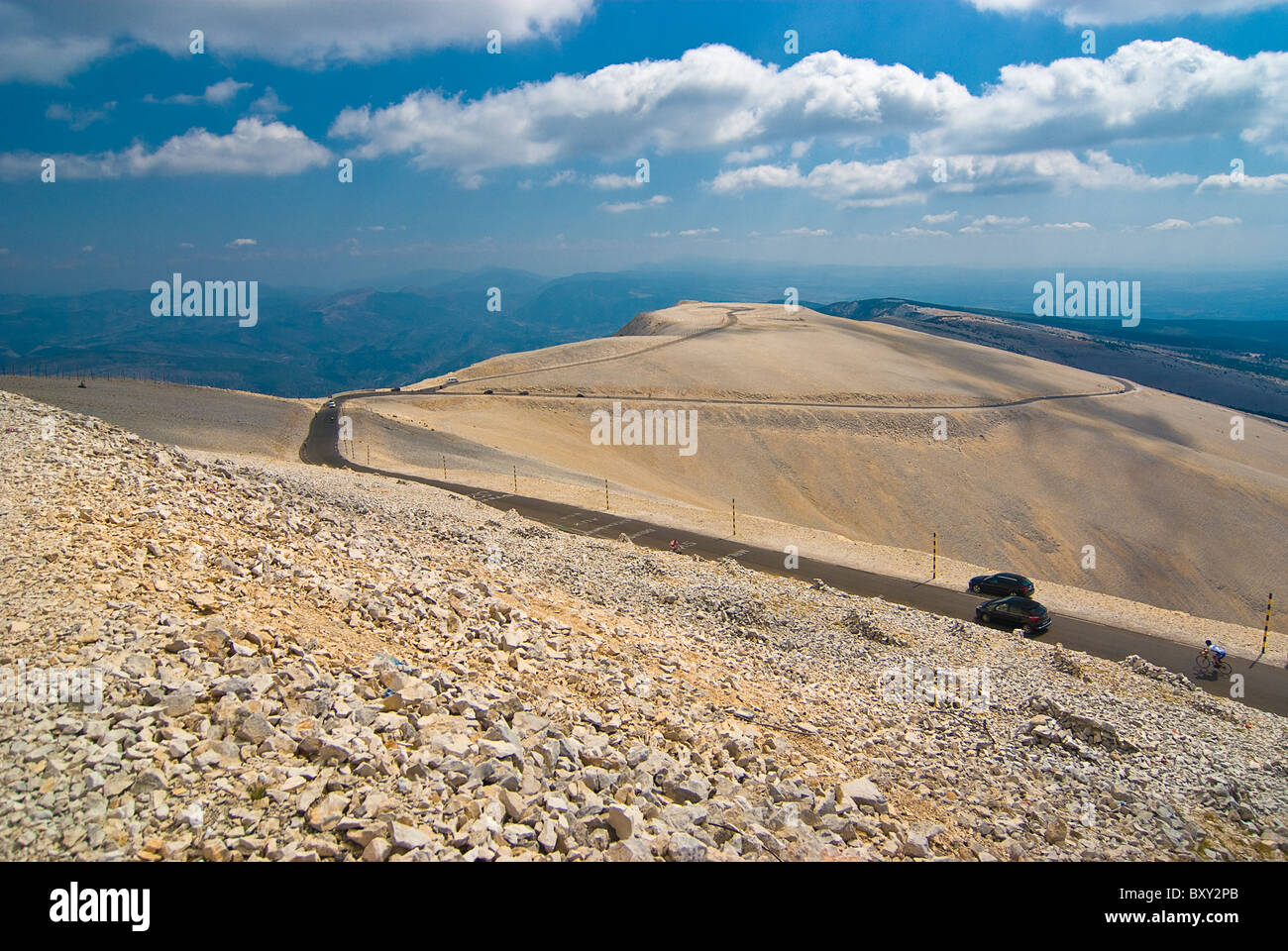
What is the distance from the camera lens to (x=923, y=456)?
7200cm

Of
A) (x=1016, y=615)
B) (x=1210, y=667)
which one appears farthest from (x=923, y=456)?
(x=1210, y=667)

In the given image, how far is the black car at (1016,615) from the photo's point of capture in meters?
23.0

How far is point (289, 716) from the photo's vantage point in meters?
9.00

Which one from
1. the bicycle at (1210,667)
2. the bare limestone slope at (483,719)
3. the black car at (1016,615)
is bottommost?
the bicycle at (1210,667)

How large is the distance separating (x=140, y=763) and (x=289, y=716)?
1.72 meters

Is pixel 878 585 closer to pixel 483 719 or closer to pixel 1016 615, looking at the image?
pixel 1016 615

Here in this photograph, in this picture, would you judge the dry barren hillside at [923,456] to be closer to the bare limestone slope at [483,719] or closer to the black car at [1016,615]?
the black car at [1016,615]

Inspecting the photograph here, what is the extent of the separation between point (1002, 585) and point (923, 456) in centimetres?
4805

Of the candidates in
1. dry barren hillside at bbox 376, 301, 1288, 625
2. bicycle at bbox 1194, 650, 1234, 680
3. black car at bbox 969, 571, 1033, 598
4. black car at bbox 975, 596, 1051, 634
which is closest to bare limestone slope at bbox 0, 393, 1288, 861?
bicycle at bbox 1194, 650, 1234, 680

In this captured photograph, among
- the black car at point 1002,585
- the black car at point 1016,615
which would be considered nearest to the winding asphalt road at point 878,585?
the black car at point 1016,615

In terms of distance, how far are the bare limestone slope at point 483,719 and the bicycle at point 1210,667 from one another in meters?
2.36

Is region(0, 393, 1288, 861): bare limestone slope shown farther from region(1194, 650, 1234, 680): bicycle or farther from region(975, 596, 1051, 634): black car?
region(975, 596, 1051, 634): black car
